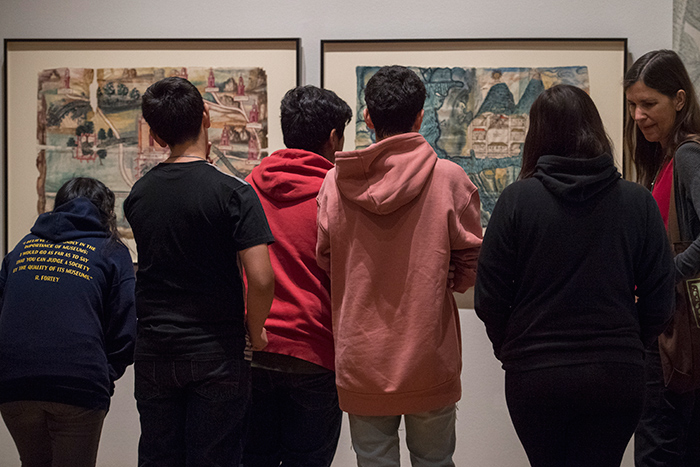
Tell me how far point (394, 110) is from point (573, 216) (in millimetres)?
534

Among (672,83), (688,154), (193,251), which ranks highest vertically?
(672,83)

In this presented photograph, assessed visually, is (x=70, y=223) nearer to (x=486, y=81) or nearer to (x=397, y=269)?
(x=397, y=269)

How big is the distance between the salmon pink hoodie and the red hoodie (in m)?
0.11

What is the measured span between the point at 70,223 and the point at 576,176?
4.85 feet

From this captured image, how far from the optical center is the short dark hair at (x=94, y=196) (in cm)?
202

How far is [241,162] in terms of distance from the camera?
2.59 m

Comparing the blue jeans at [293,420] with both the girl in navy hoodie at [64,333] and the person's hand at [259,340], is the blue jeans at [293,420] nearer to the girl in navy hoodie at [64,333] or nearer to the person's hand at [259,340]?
the person's hand at [259,340]

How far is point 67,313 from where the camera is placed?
183 cm

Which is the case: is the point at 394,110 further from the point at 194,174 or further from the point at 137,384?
the point at 137,384

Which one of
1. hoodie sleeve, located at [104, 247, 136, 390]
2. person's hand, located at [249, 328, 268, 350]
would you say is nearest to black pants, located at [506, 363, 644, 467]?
person's hand, located at [249, 328, 268, 350]

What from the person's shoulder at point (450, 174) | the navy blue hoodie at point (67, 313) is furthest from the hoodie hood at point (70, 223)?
the person's shoulder at point (450, 174)

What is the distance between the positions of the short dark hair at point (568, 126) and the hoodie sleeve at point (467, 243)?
22 cm

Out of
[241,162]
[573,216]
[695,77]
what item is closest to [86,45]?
[241,162]

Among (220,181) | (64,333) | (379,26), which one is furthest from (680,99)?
(64,333)
